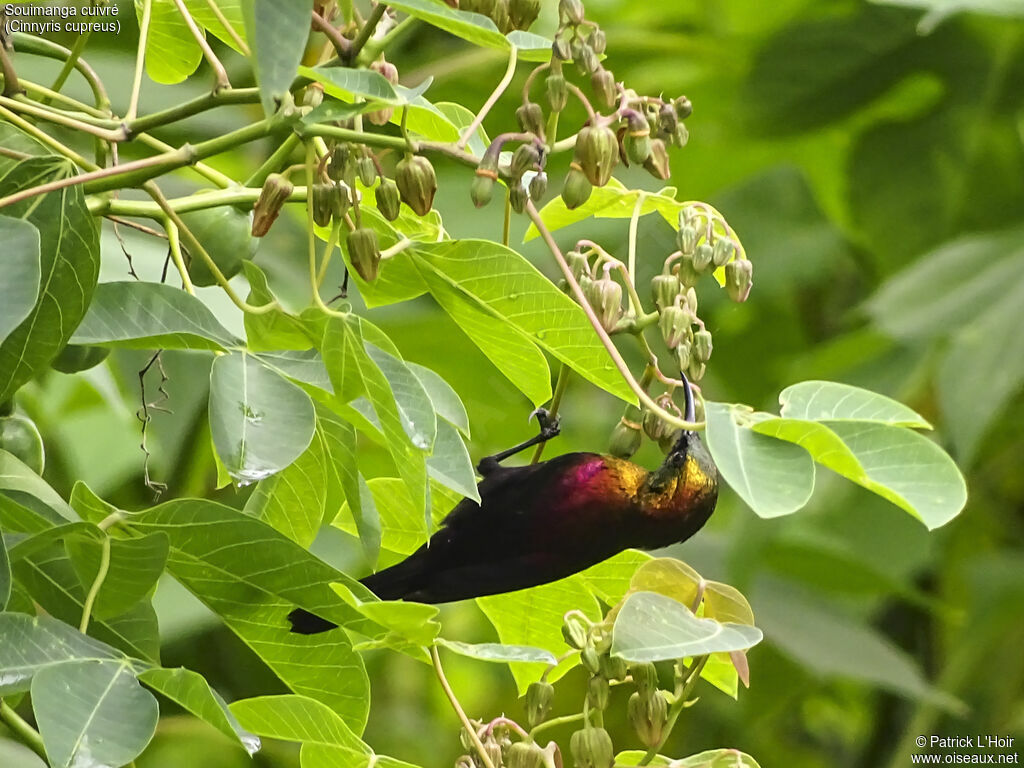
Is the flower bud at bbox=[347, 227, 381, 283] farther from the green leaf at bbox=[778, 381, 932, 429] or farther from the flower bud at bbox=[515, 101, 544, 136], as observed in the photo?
the green leaf at bbox=[778, 381, 932, 429]

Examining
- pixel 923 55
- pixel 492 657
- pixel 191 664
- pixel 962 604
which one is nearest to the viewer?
pixel 492 657

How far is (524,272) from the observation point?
1.74 feet

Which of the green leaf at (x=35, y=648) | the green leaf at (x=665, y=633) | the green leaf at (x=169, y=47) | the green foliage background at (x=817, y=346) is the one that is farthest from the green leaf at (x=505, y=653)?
the green foliage background at (x=817, y=346)

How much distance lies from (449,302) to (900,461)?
20 cm

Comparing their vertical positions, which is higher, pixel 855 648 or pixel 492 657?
pixel 492 657

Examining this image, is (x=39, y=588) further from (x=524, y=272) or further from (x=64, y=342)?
(x=524, y=272)

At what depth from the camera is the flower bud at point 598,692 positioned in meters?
0.53

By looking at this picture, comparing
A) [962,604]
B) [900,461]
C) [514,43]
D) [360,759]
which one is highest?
[514,43]

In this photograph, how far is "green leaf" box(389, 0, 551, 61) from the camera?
0.46 metres

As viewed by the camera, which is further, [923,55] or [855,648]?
[923,55]

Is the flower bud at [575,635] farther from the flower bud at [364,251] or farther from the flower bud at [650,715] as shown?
the flower bud at [364,251]

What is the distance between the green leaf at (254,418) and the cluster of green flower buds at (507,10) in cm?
17

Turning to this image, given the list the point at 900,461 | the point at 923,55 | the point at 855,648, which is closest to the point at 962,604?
the point at 855,648

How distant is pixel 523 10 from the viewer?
0.55m
